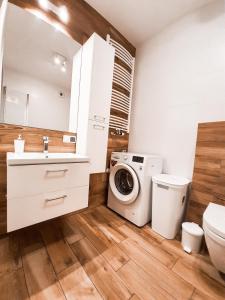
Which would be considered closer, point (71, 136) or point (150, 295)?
point (150, 295)

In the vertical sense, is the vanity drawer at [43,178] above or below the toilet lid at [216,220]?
above

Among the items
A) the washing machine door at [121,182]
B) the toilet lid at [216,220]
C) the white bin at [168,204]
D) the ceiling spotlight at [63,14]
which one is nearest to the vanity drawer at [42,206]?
the washing machine door at [121,182]

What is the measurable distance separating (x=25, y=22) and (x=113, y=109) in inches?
46.4

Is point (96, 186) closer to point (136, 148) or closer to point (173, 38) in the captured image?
point (136, 148)

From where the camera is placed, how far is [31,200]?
0.95 meters

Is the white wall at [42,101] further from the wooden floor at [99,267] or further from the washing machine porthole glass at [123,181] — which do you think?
the wooden floor at [99,267]

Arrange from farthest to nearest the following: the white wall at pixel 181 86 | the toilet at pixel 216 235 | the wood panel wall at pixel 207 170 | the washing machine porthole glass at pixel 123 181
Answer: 1. the washing machine porthole glass at pixel 123 181
2. the white wall at pixel 181 86
3. the wood panel wall at pixel 207 170
4. the toilet at pixel 216 235

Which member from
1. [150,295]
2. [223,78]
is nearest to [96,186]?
[150,295]

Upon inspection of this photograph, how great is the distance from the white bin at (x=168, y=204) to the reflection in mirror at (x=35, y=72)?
119cm

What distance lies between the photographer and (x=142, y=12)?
5.53 feet

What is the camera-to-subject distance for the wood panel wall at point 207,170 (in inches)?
51.3

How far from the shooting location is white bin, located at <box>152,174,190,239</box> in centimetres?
135

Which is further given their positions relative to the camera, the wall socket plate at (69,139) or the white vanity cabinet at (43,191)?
the wall socket plate at (69,139)

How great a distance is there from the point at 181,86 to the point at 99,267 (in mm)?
1931
